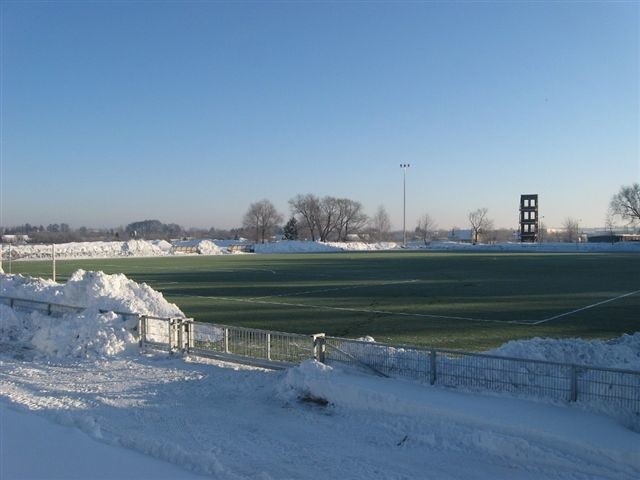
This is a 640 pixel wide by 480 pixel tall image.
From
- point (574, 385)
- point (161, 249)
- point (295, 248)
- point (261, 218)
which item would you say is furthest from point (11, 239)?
point (261, 218)

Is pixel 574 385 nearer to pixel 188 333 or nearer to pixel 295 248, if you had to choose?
pixel 188 333

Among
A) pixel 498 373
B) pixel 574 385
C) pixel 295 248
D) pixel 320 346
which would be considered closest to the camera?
pixel 574 385

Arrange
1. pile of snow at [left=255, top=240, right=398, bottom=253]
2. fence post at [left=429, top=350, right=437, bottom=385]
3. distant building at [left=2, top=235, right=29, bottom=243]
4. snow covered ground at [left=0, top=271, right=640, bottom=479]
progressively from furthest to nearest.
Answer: pile of snow at [left=255, top=240, right=398, bottom=253] → distant building at [left=2, top=235, right=29, bottom=243] → fence post at [left=429, top=350, right=437, bottom=385] → snow covered ground at [left=0, top=271, right=640, bottom=479]

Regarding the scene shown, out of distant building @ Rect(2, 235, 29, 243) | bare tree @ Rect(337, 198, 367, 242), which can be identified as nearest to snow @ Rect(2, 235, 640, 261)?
distant building @ Rect(2, 235, 29, 243)

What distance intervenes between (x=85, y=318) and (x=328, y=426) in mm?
7191

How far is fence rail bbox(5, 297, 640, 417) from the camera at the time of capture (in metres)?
7.66

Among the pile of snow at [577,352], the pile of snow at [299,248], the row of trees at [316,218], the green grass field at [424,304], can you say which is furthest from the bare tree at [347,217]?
the pile of snow at [577,352]

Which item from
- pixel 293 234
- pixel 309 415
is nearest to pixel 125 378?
pixel 309 415

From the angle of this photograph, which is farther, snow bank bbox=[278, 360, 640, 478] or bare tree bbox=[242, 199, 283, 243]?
bare tree bbox=[242, 199, 283, 243]

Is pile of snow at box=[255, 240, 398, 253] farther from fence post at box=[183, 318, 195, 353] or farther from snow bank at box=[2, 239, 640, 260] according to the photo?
fence post at box=[183, 318, 195, 353]

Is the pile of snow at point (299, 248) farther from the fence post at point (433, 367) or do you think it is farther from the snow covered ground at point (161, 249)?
the fence post at point (433, 367)

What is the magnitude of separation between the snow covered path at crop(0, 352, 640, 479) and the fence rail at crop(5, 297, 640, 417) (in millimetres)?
462

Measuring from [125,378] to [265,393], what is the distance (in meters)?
2.59

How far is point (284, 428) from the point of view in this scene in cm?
742
